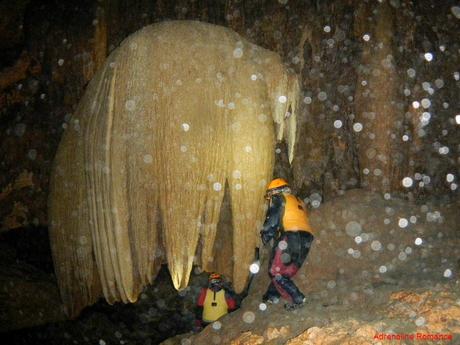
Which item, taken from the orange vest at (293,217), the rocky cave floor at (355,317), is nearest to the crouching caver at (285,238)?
the orange vest at (293,217)

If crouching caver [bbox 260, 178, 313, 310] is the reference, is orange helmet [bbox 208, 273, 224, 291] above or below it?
below

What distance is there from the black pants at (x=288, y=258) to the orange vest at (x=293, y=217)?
4 cm

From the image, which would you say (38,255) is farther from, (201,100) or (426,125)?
(426,125)

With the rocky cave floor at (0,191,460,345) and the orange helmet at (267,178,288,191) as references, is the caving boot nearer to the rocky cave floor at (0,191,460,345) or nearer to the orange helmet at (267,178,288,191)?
the rocky cave floor at (0,191,460,345)

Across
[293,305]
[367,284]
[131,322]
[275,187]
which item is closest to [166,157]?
[275,187]

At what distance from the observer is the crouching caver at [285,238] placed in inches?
109

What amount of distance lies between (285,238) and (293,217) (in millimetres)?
170

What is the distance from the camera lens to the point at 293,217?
282cm

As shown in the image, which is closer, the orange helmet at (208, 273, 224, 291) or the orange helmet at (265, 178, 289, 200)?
the orange helmet at (265, 178, 289, 200)

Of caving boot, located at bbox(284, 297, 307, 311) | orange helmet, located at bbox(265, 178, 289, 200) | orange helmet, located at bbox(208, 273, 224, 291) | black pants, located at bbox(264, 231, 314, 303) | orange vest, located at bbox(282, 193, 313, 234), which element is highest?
orange helmet, located at bbox(265, 178, 289, 200)

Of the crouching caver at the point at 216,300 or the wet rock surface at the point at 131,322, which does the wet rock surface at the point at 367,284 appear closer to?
the crouching caver at the point at 216,300

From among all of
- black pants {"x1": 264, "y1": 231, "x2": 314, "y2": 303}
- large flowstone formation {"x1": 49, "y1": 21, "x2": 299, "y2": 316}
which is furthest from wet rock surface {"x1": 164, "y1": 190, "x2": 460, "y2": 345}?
large flowstone formation {"x1": 49, "y1": 21, "x2": 299, "y2": 316}

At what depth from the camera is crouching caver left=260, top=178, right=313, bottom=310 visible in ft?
9.05

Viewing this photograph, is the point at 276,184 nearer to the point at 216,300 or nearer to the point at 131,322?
the point at 216,300
